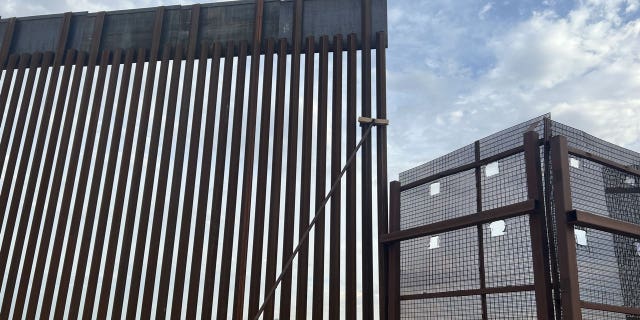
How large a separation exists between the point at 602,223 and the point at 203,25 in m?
5.80

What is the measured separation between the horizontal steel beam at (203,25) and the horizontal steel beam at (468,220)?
9.72ft

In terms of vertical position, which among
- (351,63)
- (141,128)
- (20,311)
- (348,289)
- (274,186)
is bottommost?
(20,311)

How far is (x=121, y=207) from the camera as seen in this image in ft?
21.4

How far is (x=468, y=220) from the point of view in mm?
4148

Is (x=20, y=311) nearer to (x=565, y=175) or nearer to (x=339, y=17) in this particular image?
(x=339, y=17)

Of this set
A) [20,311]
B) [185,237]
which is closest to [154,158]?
[185,237]

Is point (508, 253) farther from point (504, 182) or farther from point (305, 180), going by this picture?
point (305, 180)

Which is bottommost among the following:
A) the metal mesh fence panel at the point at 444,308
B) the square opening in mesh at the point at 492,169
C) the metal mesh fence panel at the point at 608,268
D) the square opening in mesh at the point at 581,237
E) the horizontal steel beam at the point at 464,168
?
the metal mesh fence panel at the point at 444,308

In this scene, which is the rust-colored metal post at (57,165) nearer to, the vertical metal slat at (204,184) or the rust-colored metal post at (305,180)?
the vertical metal slat at (204,184)

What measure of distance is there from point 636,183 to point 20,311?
686 cm

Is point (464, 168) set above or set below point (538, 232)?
above

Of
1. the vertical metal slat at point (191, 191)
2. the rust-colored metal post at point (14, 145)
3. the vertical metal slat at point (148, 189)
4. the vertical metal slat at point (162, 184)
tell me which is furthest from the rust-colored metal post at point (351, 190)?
the rust-colored metal post at point (14, 145)

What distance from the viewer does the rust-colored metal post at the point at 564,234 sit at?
10.7 ft

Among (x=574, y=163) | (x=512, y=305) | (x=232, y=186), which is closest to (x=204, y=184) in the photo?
(x=232, y=186)
